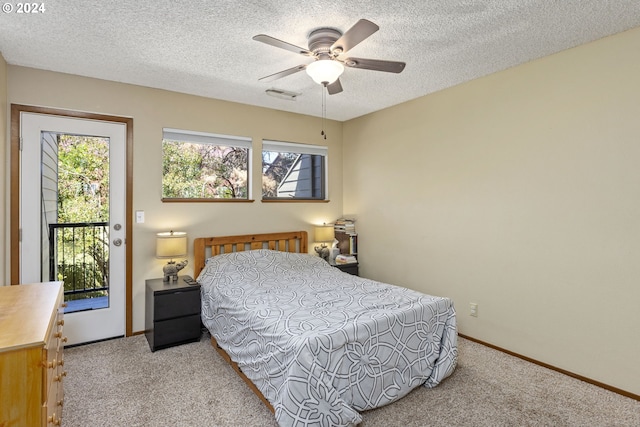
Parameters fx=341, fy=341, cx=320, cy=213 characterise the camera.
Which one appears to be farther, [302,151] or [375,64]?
[302,151]

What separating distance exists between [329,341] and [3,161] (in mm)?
3011

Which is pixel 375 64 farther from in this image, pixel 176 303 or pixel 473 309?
pixel 176 303

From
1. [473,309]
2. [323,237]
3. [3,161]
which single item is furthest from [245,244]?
[473,309]

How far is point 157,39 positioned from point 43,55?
1.09 m

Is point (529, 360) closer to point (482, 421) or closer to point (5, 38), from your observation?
point (482, 421)

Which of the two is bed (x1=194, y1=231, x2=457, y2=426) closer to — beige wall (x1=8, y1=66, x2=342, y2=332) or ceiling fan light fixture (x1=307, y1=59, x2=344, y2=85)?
beige wall (x1=8, y1=66, x2=342, y2=332)

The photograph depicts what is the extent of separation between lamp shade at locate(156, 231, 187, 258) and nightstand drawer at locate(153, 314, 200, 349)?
0.63 meters

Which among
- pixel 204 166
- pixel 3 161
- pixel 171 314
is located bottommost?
pixel 171 314

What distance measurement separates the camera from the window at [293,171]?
4.39 meters

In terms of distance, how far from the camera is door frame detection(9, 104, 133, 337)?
292cm

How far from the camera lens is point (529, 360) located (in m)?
2.92

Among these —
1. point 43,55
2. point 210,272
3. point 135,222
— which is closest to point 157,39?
point 43,55

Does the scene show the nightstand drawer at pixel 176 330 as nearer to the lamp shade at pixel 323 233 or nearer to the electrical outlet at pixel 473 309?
the lamp shade at pixel 323 233

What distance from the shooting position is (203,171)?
396 centimetres
